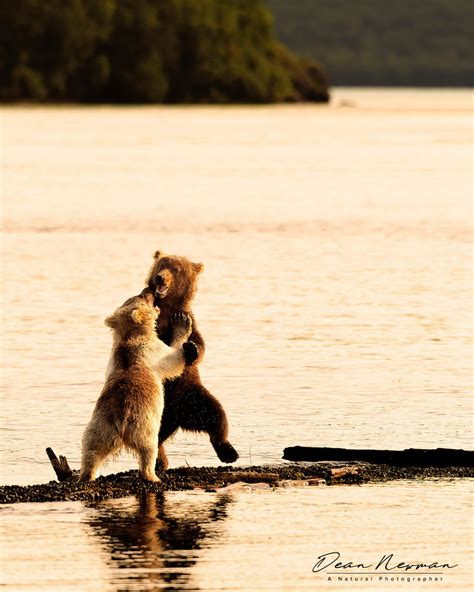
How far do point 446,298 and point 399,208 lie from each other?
50.0ft

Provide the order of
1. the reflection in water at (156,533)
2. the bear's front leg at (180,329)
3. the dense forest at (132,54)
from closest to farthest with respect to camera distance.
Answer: the reflection in water at (156,533), the bear's front leg at (180,329), the dense forest at (132,54)

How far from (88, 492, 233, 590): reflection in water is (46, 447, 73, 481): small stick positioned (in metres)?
0.45

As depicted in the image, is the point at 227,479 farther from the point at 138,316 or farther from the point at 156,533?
the point at 156,533

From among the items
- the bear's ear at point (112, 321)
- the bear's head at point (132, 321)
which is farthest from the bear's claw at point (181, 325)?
the bear's ear at point (112, 321)

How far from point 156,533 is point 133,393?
923 mm

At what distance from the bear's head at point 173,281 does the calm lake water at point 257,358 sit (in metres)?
0.92

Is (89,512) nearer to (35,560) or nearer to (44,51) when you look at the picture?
(35,560)

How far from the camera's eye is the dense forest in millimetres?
122312

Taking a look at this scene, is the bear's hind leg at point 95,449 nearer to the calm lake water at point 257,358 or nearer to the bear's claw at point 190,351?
the calm lake water at point 257,358

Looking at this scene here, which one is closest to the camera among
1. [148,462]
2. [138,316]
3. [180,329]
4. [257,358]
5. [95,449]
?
[95,449]

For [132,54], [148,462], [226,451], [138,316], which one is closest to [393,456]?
[226,451]

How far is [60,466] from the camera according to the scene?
9.41 meters

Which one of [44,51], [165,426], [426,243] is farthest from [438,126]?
[165,426]

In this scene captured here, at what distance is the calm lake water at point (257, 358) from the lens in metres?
8.21
